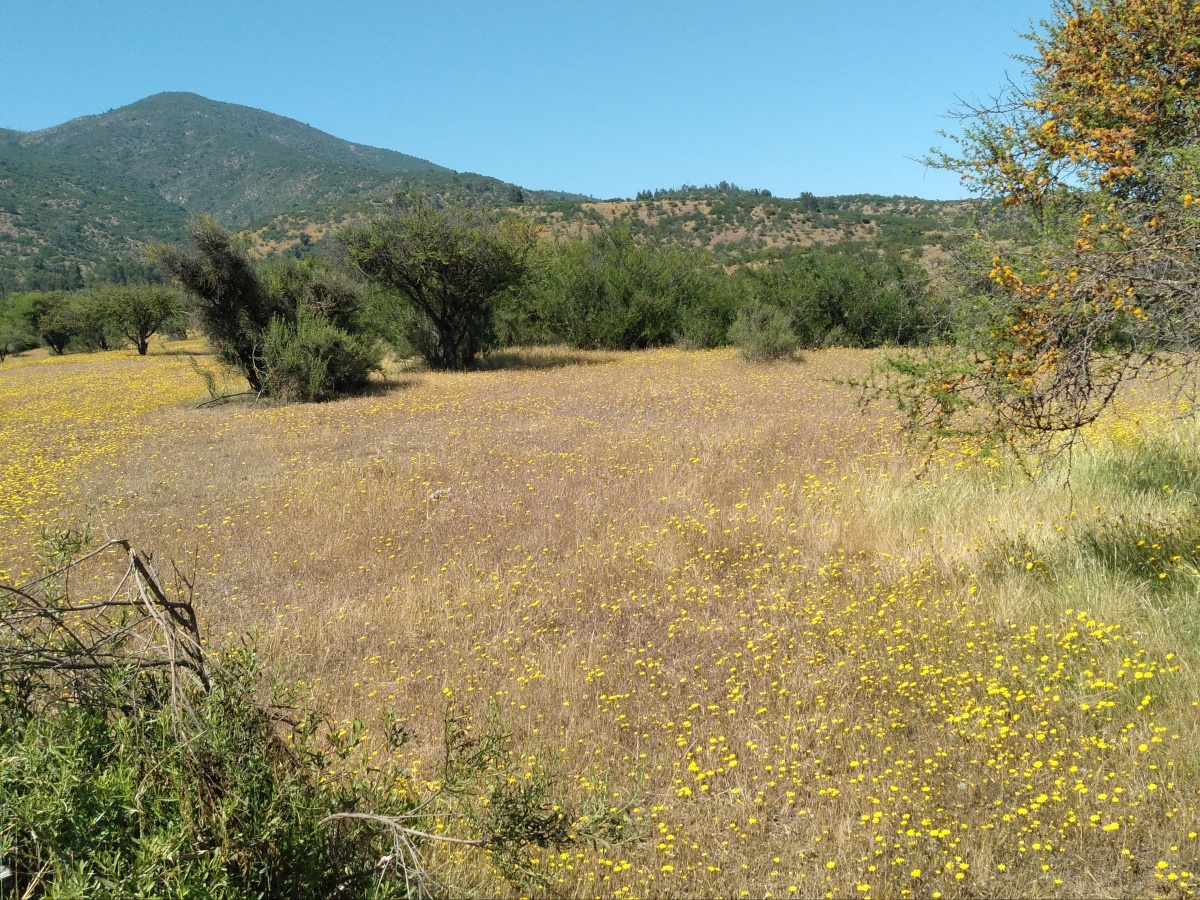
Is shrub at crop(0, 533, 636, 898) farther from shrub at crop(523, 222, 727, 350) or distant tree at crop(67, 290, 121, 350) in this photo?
distant tree at crop(67, 290, 121, 350)

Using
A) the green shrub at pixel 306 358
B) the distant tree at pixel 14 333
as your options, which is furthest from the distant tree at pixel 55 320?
the green shrub at pixel 306 358

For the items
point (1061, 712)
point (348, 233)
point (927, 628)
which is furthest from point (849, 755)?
point (348, 233)

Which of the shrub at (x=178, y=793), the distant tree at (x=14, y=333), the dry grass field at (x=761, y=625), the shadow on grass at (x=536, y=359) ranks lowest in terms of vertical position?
the dry grass field at (x=761, y=625)

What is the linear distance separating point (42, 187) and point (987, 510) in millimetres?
180152

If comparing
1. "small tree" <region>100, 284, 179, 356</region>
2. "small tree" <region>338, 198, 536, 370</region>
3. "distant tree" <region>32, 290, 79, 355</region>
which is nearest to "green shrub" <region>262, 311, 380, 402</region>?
"small tree" <region>338, 198, 536, 370</region>

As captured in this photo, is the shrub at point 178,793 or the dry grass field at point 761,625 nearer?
the shrub at point 178,793

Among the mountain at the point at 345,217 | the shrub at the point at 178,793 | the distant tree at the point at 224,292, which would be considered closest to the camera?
the shrub at the point at 178,793

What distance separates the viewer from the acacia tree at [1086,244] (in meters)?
3.86

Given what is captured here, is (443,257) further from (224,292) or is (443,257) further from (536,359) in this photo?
(224,292)

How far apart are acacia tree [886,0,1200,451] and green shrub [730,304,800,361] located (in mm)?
13474

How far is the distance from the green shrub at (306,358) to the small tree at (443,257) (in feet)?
12.4

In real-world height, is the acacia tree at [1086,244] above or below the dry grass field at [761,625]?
above

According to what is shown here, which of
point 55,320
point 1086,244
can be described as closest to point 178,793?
point 1086,244

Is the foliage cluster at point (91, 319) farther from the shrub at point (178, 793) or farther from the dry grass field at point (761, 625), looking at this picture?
the shrub at point (178, 793)
